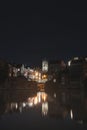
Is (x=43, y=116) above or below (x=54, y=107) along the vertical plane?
below

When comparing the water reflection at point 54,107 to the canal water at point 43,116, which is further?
the water reflection at point 54,107

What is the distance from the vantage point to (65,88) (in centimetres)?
12631

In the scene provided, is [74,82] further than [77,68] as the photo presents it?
No

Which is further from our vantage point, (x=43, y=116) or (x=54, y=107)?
(x=54, y=107)

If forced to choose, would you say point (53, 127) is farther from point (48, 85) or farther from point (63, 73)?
point (48, 85)

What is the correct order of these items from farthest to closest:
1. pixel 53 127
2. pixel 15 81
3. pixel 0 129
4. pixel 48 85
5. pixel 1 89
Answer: pixel 48 85
pixel 15 81
pixel 1 89
pixel 53 127
pixel 0 129

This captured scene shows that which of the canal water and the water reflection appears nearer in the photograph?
the canal water

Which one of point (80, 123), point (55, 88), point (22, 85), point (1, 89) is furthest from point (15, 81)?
point (80, 123)

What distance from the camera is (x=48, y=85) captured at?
135625 mm

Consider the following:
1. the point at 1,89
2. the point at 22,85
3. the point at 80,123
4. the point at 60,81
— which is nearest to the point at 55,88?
the point at 60,81

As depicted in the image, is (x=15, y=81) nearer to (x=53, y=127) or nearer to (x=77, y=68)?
(x=77, y=68)

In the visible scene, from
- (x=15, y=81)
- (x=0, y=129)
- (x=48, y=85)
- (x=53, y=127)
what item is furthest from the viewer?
(x=48, y=85)

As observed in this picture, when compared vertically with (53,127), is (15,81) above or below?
above

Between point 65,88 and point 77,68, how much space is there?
667 inches
